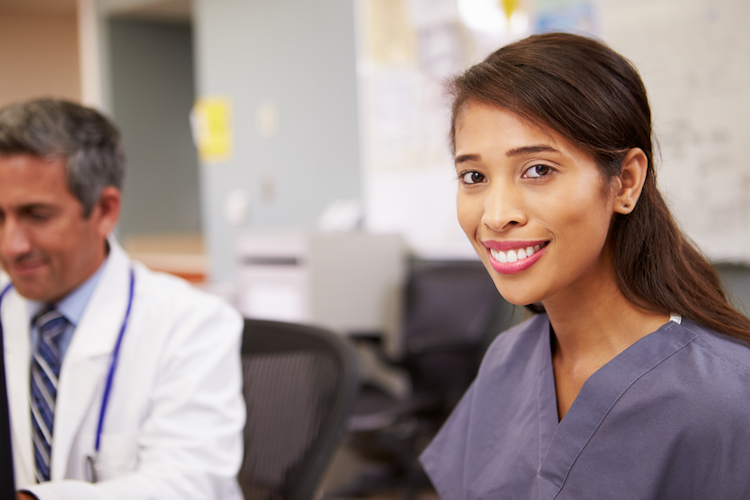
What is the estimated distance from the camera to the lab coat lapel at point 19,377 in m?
0.99

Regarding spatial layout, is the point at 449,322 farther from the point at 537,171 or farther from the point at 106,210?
the point at 537,171

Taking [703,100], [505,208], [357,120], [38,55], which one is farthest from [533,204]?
[38,55]

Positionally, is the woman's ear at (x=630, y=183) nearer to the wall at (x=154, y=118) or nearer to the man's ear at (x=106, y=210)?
the man's ear at (x=106, y=210)

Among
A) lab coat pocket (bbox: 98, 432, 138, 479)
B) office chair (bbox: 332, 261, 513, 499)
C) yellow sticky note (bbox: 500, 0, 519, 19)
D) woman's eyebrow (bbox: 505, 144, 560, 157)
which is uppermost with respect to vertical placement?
yellow sticky note (bbox: 500, 0, 519, 19)

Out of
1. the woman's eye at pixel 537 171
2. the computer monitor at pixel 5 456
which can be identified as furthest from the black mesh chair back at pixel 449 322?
the computer monitor at pixel 5 456

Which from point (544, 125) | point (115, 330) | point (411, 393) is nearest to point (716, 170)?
point (411, 393)

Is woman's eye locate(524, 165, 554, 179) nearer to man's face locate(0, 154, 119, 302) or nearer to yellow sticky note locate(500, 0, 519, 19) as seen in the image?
man's face locate(0, 154, 119, 302)

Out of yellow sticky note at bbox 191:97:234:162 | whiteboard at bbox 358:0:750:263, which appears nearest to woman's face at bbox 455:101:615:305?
whiteboard at bbox 358:0:750:263

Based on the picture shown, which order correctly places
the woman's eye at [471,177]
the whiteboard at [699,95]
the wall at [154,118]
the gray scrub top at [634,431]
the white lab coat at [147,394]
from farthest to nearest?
the wall at [154,118], the whiteboard at [699,95], the white lab coat at [147,394], the woman's eye at [471,177], the gray scrub top at [634,431]

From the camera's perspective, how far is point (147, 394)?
107cm

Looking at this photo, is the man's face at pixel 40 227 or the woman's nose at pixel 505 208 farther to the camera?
the man's face at pixel 40 227

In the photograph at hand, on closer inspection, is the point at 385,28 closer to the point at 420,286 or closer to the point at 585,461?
the point at 420,286

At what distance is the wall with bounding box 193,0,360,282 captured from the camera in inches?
128

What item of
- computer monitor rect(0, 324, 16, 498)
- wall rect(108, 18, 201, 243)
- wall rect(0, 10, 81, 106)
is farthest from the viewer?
wall rect(108, 18, 201, 243)
